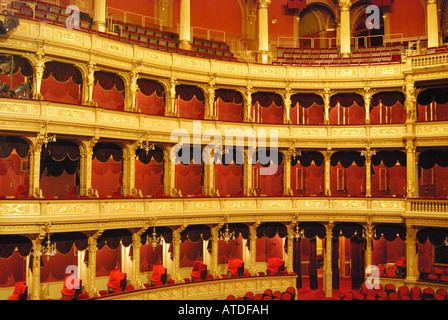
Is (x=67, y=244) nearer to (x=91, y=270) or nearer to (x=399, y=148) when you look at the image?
(x=91, y=270)

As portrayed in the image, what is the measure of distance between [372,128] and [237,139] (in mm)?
7121

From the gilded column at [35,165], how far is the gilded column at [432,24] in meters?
22.4

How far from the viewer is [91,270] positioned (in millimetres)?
20719

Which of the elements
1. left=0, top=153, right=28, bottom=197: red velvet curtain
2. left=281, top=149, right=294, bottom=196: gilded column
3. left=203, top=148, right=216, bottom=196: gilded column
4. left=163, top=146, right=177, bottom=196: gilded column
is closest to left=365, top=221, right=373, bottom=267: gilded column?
left=281, top=149, right=294, bottom=196: gilded column

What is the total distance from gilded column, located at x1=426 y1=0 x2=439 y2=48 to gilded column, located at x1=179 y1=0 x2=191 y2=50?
Answer: 1400 centimetres

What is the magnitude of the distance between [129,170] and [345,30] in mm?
16238

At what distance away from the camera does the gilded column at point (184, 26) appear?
94.0 feet

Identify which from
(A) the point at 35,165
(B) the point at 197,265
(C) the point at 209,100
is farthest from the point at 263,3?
(A) the point at 35,165

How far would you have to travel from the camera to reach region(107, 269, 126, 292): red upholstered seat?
70.1 ft

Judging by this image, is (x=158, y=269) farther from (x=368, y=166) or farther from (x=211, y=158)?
(x=368, y=166)

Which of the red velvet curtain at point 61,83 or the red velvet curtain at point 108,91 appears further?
the red velvet curtain at point 108,91

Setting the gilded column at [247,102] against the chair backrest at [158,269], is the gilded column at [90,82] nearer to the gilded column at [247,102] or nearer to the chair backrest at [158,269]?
the chair backrest at [158,269]

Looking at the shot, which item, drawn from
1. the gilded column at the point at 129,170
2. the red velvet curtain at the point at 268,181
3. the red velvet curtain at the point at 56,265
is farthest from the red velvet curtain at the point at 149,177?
the red velvet curtain at the point at 268,181

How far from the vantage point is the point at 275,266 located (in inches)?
1027
